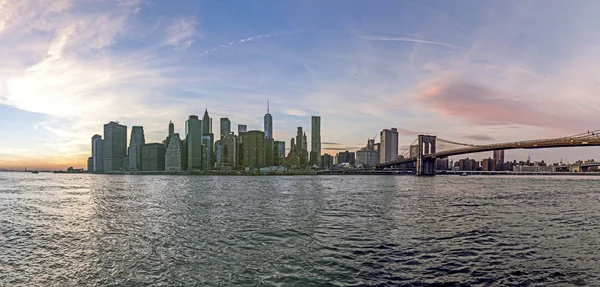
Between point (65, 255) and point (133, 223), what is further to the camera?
point (133, 223)

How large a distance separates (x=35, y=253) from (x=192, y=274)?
309 inches

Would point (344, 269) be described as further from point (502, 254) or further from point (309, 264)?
point (502, 254)

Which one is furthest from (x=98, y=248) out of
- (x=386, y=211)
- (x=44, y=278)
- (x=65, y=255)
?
(x=386, y=211)

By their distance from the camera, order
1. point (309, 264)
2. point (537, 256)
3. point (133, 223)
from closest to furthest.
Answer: point (309, 264) → point (537, 256) → point (133, 223)

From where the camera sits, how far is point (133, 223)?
2244cm

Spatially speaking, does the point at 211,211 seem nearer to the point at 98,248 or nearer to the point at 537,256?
the point at 98,248

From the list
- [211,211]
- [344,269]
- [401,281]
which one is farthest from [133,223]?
[401,281]

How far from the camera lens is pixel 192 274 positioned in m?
11.7

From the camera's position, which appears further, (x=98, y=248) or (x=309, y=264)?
(x=98, y=248)

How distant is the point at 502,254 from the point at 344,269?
265 inches

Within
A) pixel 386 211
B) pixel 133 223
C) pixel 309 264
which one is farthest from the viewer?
pixel 386 211

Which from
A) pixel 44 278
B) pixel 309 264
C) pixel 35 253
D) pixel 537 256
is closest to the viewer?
pixel 44 278

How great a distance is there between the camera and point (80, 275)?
1167 centimetres

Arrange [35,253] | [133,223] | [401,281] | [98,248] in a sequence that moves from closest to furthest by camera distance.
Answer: [401,281] < [35,253] < [98,248] < [133,223]
